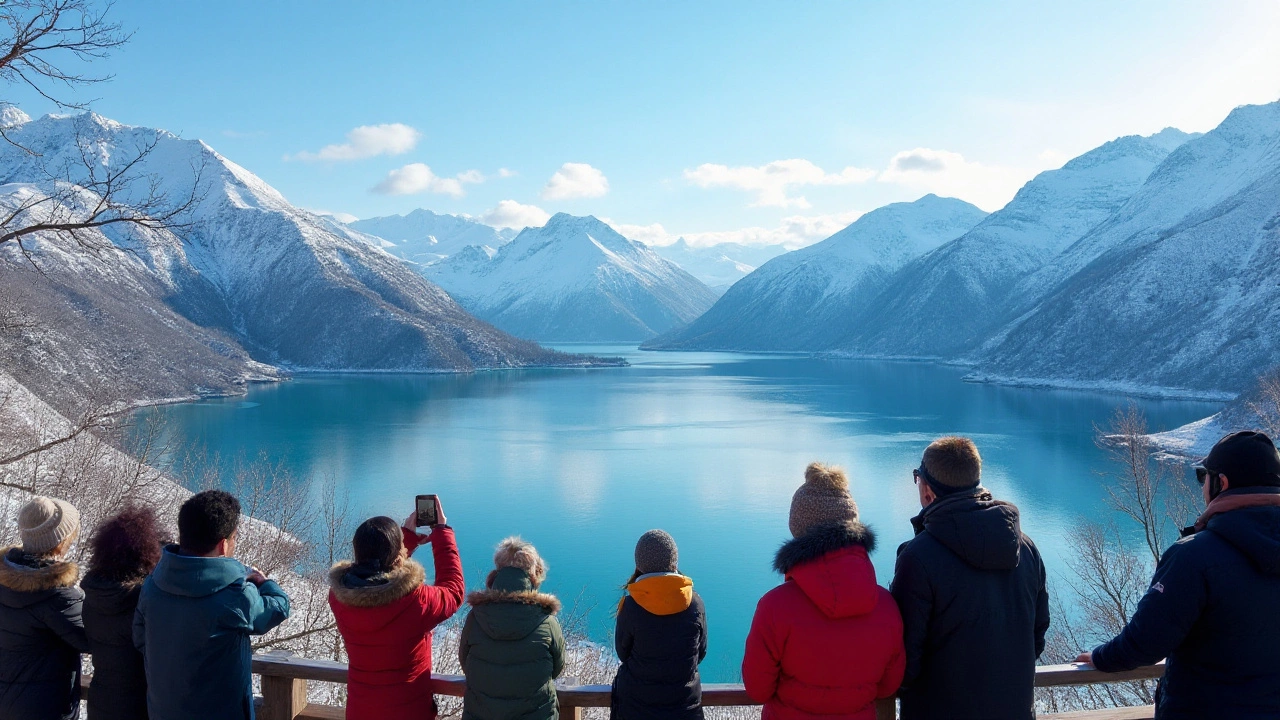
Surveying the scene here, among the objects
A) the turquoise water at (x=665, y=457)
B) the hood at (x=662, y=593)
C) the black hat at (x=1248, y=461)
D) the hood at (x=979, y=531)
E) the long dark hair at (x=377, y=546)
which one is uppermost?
the black hat at (x=1248, y=461)

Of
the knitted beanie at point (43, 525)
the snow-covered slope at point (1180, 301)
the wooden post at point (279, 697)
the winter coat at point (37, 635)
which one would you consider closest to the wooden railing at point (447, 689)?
the wooden post at point (279, 697)

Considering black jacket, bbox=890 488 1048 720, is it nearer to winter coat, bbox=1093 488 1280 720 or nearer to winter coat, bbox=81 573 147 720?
winter coat, bbox=1093 488 1280 720

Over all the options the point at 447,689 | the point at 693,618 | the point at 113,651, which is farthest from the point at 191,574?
the point at 693,618

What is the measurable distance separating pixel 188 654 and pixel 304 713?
0.89 m

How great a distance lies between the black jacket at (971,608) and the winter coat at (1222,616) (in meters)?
0.44

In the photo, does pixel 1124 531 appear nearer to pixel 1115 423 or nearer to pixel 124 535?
pixel 1115 423

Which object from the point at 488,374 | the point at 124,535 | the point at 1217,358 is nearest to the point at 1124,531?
the point at 124,535

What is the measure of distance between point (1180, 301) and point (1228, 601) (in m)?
118

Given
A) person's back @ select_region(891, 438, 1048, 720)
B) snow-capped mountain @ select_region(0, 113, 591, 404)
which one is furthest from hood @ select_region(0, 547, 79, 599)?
snow-capped mountain @ select_region(0, 113, 591, 404)

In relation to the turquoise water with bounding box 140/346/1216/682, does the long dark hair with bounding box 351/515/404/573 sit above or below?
above

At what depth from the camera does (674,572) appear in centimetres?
365

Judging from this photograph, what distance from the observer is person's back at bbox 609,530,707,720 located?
357cm

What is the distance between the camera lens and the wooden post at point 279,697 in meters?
3.92

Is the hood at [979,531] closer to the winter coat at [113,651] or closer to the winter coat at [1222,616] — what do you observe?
the winter coat at [1222,616]
